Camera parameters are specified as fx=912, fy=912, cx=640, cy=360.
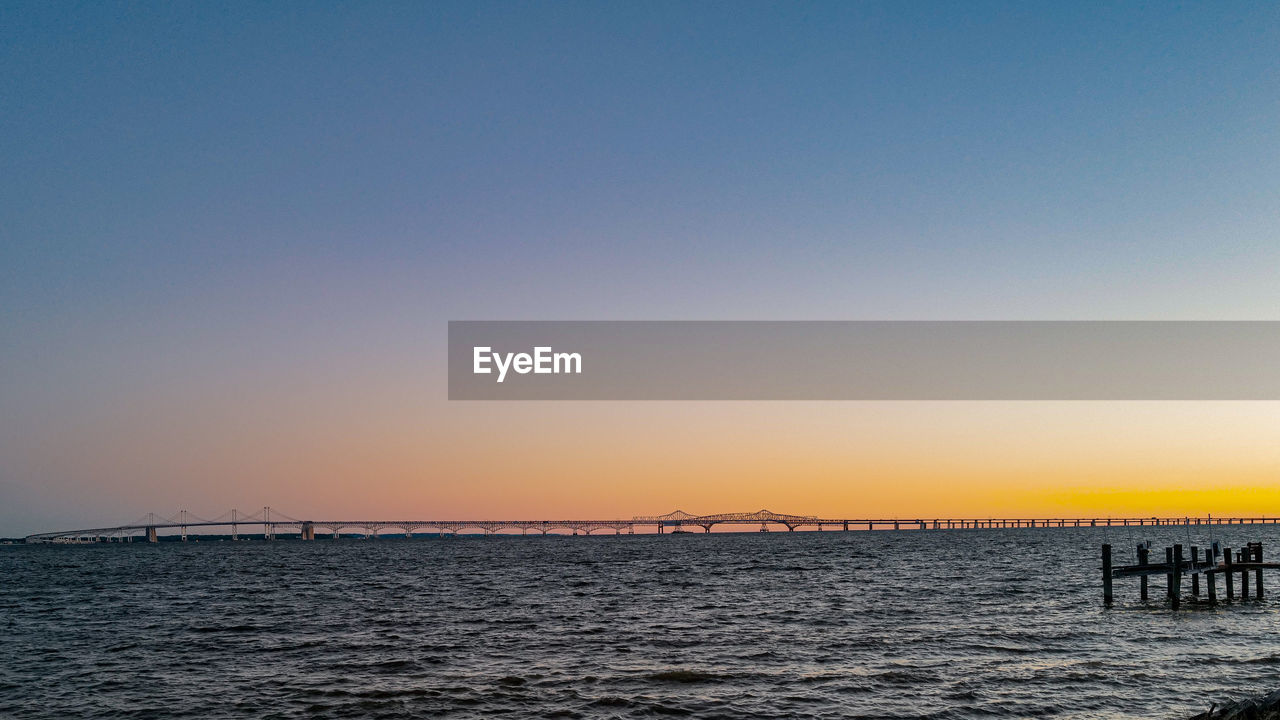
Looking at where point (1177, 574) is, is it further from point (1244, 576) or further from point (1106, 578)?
point (1244, 576)

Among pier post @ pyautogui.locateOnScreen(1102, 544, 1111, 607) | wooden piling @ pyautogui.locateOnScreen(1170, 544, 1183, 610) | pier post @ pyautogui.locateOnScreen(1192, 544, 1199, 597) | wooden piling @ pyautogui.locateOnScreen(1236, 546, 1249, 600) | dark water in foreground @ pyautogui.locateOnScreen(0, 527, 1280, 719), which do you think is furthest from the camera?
wooden piling @ pyautogui.locateOnScreen(1236, 546, 1249, 600)

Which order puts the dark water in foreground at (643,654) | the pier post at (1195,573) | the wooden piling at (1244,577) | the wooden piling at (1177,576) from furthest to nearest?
the wooden piling at (1244,577)
the pier post at (1195,573)
the wooden piling at (1177,576)
the dark water in foreground at (643,654)

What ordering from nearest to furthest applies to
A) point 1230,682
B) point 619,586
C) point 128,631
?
point 1230,682, point 128,631, point 619,586

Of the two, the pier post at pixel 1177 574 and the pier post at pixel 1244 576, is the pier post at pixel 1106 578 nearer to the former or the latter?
the pier post at pixel 1177 574

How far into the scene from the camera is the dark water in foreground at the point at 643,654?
76.6 ft

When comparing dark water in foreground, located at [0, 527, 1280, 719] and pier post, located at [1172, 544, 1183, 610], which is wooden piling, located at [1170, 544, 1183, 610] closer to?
pier post, located at [1172, 544, 1183, 610]

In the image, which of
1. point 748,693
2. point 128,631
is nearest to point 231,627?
point 128,631

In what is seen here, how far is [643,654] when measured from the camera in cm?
3048

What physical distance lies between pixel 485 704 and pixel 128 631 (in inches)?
937

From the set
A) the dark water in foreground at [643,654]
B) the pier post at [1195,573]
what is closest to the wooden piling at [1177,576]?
the dark water in foreground at [643,654]

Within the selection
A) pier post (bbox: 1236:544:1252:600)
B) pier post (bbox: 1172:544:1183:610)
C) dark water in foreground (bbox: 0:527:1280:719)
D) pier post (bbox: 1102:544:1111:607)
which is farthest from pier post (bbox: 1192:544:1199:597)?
pier post (bbox: 1102:544:1111:607)

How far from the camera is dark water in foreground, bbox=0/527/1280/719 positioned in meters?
23.3

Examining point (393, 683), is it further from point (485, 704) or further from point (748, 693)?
point (748, 693)

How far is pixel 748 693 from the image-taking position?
24234 mm
